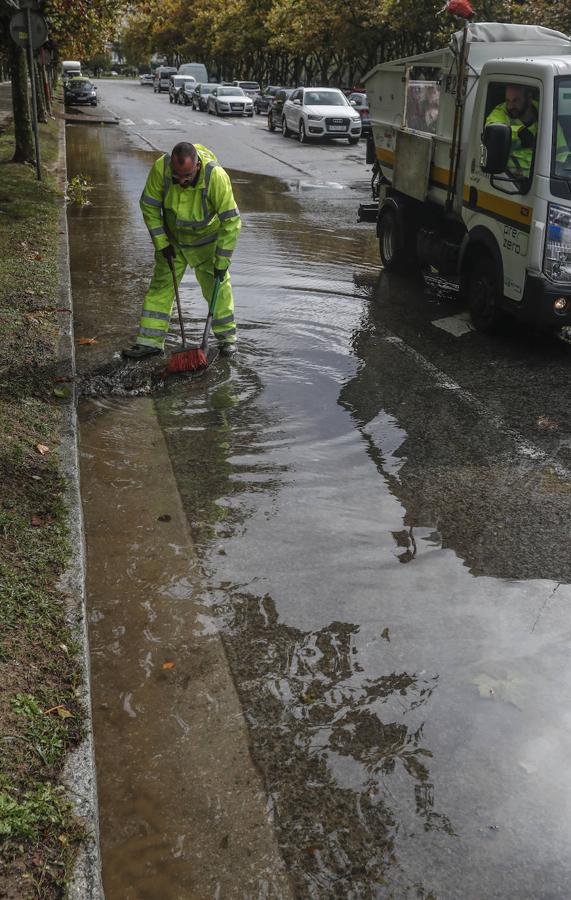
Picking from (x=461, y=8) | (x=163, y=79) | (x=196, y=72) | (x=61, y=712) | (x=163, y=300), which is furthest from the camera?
(x=163, y=79)

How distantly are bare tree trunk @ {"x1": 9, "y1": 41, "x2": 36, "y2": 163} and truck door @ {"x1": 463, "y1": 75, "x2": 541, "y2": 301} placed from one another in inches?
461

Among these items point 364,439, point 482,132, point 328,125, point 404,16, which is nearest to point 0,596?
point 364,439

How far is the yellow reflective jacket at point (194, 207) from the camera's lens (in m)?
7.29

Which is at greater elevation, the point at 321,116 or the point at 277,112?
the point at 277,112

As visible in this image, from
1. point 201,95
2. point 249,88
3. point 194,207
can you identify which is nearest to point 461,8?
point 194,207

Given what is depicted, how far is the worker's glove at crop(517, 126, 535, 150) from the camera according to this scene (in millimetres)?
7848

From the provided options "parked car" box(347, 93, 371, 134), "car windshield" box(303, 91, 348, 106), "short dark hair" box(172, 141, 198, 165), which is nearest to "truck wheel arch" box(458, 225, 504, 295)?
"short dark hair" box(172, 141, 198, 165)

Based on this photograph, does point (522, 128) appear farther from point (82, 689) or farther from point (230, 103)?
point (230, 103)

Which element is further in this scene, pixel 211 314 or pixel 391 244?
pixel 391 244

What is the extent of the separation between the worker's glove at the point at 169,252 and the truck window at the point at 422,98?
3.83 m

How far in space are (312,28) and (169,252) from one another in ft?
167

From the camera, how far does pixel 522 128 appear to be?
7988 mm

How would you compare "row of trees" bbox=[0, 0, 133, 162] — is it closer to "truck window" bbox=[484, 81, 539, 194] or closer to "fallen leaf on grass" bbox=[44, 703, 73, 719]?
"truck window" bbox=[484, 81, 539, 194]

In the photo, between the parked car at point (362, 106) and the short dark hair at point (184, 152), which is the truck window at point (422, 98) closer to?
the short dark hair at point (184, 152)
